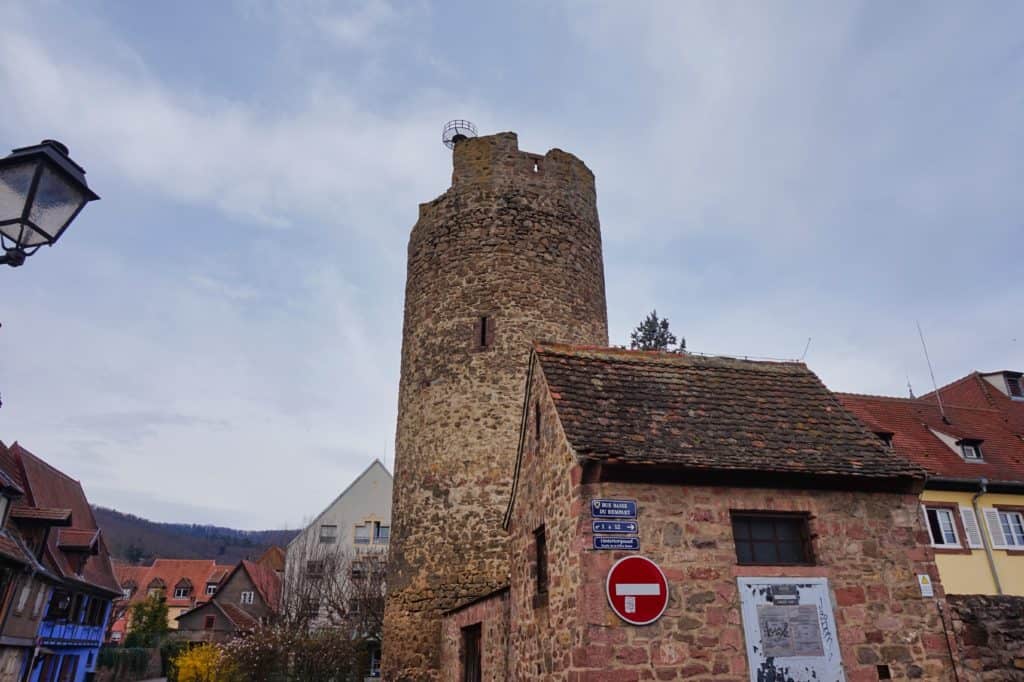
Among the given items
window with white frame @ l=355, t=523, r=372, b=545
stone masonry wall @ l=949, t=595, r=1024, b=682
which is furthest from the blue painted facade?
stone masonry wall @ l=949, t=595, r=1024, b=682

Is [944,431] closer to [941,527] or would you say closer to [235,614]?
[941,527]

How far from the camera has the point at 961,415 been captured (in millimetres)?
23047

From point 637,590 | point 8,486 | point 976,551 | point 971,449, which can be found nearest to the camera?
point 637,590

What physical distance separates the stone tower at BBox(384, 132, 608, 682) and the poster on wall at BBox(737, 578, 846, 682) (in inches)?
286

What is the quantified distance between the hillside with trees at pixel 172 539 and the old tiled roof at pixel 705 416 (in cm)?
13027

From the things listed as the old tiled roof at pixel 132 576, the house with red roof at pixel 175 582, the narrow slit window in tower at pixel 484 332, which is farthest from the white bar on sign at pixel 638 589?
the old tiled roof at pixel 132 576

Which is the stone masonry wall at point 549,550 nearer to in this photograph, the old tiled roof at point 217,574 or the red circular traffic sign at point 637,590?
the red circular traffic sign at point 637,590

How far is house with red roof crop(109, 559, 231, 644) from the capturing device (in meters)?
63.1

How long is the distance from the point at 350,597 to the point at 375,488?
11.3 meters

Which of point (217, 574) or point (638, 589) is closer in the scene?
point (638, 589)

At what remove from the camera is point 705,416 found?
9.54 m

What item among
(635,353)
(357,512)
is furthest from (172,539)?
(635,353)

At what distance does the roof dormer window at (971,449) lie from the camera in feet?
66.3

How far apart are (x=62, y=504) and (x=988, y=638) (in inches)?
1275
